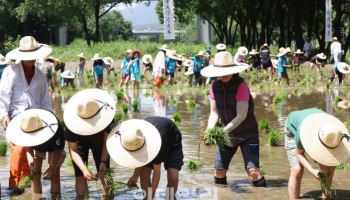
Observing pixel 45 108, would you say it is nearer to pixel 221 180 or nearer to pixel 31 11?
pixel 221 180

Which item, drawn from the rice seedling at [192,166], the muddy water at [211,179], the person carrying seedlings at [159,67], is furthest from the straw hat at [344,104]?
the person carrying seedlings at [159,67]

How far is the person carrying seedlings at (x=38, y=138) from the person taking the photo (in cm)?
703

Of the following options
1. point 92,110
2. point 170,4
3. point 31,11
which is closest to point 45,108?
point 92,110

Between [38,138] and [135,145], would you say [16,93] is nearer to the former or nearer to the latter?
[38,138]

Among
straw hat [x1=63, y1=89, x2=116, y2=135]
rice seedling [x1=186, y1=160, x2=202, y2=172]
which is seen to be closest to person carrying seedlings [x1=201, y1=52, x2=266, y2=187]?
rice seedling [x1=186, y1=160, x2=202, y2=172]

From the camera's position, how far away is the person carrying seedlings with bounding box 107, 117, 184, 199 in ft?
20.6

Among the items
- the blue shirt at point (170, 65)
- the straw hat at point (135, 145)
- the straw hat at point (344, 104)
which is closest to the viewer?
the straw hat at point (135, 145)

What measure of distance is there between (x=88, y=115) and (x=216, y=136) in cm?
164

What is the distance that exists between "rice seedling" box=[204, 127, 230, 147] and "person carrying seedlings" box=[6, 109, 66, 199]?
158cm

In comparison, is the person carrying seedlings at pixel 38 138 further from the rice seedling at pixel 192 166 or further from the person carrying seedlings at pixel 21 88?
the rice seedling at pixel 192 166

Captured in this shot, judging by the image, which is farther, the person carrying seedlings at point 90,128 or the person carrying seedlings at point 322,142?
the person carrying seedlings at point 90,128

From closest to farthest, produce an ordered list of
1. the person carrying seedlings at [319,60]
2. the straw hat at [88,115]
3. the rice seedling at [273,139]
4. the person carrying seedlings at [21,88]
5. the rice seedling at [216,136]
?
the straw hat at [88,115] < the rice seedling at [216,136] < the person carrying seedlings at [21,88] < the rice seedling at [273,139] < the person carrying seedlings at [319,60]

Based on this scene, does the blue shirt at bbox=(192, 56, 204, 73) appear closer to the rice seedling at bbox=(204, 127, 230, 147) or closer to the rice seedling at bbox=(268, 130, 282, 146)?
the rice seedling at bbox=(268, 130, 282, 146)

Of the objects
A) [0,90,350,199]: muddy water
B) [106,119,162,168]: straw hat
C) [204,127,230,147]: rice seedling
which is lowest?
[0,90,350,199]: muddy water
